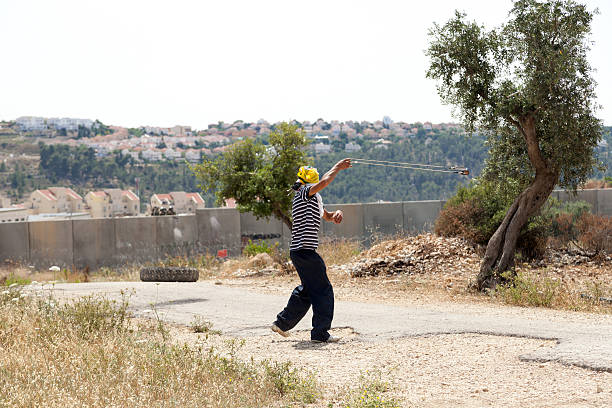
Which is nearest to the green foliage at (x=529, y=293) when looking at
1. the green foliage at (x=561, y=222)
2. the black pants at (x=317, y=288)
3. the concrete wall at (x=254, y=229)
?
the black pants at (x=317, y=288)

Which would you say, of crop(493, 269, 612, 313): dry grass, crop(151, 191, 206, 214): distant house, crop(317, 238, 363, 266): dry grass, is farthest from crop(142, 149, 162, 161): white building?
crop(493, 269, 612, 313): dry grass

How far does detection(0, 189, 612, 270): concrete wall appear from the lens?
2558 cm

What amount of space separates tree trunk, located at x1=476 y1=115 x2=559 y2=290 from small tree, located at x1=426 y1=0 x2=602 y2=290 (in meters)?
0.02

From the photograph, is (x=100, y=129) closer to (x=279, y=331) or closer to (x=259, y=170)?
(x=259, y=170)

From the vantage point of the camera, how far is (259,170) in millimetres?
19500

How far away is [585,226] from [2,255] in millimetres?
20521

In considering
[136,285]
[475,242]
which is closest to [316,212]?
[136,285]

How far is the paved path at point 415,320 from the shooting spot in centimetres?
669

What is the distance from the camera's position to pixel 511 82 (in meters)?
11.9

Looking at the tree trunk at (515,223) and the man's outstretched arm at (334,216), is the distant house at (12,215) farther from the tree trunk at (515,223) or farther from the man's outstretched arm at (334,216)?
the man's outstretched arm at (334,216)

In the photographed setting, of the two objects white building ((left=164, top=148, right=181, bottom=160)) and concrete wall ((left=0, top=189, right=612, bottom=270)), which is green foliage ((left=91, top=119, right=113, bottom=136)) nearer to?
white building ((left=164, top=148, right=181, bottom=160))

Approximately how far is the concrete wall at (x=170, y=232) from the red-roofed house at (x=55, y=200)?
237 ft

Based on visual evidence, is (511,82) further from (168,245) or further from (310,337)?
(168,245)

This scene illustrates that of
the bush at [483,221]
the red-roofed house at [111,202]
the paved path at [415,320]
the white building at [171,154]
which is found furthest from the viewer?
the white building at [171,154]
